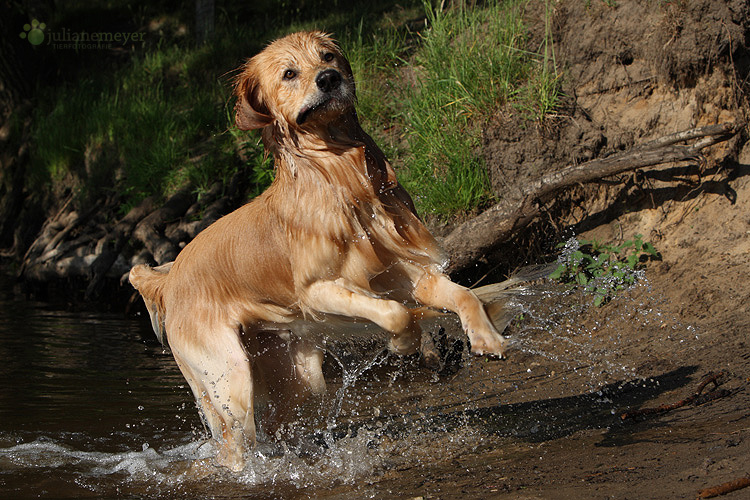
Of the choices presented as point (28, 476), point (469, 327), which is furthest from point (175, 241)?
point (469, 327)

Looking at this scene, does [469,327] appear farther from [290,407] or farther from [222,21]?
[222,21]

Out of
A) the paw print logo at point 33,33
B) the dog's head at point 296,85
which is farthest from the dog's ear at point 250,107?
the paw print logo at point 33,33

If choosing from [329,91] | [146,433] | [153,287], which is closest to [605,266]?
[329,91]

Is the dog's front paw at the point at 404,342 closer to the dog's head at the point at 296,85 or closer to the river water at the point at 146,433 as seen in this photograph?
the river water at the point at 146,433

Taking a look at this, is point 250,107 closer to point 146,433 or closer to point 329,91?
point 329,91

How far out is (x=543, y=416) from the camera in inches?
169

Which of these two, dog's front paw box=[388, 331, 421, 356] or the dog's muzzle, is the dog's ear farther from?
dog's front paw box=[388, 331, 421, 356]

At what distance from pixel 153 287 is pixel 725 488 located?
3.26 metres

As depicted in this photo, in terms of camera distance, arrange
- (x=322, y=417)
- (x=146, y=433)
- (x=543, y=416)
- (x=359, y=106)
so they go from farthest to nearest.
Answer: (x=359, y=106) < (x=322, y=417) < (x=146, y=433) < (x=543, y=416)

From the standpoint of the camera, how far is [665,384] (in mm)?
4344

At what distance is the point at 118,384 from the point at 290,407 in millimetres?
1865

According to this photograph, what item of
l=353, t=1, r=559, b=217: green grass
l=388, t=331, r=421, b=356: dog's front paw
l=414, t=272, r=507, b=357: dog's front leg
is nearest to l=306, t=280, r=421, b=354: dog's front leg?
l=388, t=331, r=421, b=356: dog's front paw

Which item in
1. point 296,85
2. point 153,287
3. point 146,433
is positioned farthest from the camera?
point 146,433

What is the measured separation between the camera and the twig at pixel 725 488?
2523 mm
